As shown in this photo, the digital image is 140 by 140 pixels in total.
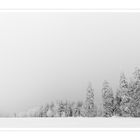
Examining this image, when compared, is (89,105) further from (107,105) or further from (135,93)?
(135,93)

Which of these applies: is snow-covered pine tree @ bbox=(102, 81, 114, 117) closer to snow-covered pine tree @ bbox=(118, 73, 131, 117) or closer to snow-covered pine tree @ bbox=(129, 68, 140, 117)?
snow-covered pine tree @ bbox=(118, 73, 131, 117)

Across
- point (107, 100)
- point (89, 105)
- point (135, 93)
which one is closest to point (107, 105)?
point (107, 100)

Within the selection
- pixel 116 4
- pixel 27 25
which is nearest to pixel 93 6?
pixel 116 4

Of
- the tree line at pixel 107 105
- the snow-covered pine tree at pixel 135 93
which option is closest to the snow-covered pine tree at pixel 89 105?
the tree line at pixel 107 105

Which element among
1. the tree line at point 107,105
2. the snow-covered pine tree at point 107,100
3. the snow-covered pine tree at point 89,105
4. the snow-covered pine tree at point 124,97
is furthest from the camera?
the snow-covered pine tree at point 89,105

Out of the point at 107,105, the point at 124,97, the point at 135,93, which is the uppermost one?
the point at 135,93

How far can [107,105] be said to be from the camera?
35.6 m

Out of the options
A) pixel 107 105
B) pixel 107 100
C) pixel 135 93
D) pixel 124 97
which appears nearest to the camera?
pixel 124 97

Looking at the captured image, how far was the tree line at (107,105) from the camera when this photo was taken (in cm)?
3484

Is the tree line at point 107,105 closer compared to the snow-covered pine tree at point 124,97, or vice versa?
the snow-covered pine tree at point 124,97

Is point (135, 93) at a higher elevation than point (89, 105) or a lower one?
higher

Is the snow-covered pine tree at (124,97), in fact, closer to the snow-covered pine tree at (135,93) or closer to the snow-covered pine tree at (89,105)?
the snow-covered pine tree at (135,93)

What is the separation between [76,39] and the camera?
44594 mm
